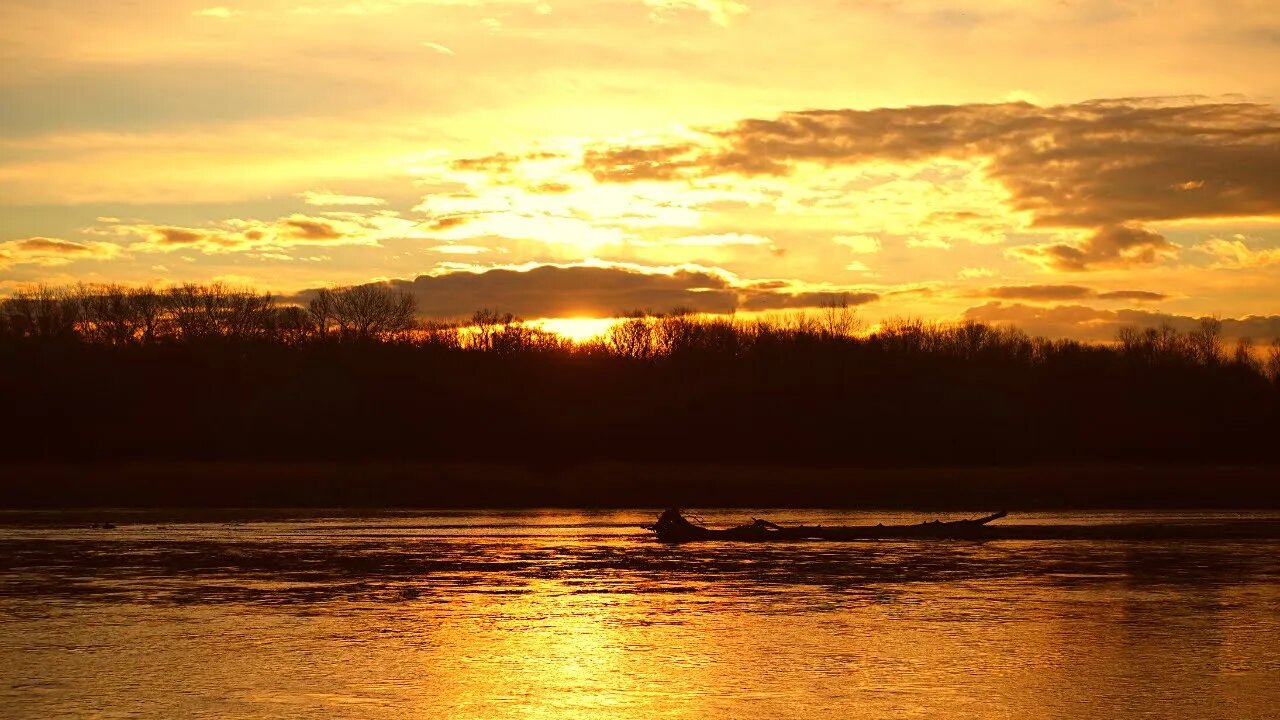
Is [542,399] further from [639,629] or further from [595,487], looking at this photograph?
[639,629]

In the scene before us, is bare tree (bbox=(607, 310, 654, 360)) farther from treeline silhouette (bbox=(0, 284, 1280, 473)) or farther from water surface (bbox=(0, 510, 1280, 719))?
water surface (bbox=(0, 510, 1280, 719))

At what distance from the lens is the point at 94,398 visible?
2625 inches

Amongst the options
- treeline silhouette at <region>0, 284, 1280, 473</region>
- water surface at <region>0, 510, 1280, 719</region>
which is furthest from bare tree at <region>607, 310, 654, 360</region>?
water surface at <region>0, 510, 1280, 719</region>

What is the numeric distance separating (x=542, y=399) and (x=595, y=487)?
1681cm

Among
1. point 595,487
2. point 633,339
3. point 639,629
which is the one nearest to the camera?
point 639,629

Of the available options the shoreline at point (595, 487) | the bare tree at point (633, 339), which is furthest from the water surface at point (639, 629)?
the bare tree at point (633, 339)

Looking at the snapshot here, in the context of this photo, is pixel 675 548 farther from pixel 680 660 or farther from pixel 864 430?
pixel 864 430

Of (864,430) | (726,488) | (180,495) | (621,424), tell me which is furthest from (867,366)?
(180,495)

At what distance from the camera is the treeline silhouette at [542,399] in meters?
67.7

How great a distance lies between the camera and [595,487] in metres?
58.0

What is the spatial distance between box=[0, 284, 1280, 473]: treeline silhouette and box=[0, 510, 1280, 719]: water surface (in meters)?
30.9

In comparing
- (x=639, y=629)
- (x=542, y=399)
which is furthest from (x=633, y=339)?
(x=639, y=629)

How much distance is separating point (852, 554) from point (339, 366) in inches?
1861

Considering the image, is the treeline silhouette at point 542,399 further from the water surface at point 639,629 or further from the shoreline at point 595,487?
the water surface at point 639,629
